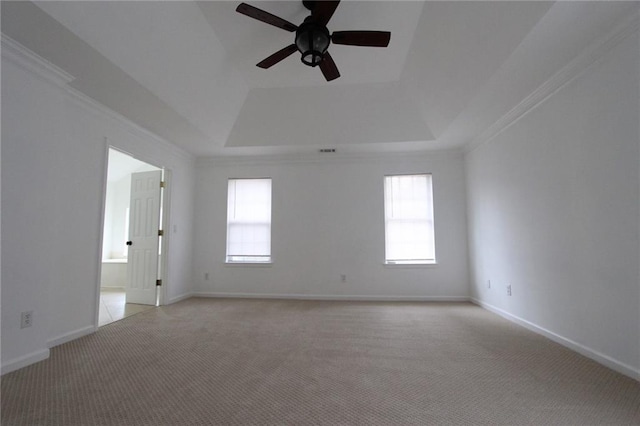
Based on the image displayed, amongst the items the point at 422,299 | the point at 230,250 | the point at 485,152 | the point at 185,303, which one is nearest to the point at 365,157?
the point at 485,152

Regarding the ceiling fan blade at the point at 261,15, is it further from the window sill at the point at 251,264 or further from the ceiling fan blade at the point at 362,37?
the window sill at the point at 251,264

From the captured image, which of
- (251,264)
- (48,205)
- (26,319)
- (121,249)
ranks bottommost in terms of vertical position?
(26,319)

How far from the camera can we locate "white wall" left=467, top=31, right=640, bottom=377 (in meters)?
2.17

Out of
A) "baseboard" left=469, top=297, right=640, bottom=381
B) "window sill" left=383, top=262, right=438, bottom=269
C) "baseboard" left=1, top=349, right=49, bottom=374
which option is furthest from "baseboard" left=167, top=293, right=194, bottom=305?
"baseboard" left=469, top=297, right=640, bottom=381

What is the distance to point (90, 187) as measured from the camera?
3.23m

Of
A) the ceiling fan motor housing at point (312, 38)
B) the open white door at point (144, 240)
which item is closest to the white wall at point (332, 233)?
the open white door at point (144, 240)

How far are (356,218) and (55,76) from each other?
4295 mm

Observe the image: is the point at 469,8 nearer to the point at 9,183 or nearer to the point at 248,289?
the point at 9,183

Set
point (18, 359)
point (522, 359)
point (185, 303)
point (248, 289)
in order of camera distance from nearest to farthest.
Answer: point (18, 359) → point (522, 359) → point (185, 303) → point (248, 289)

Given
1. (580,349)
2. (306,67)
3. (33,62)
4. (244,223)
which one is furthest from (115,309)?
(580,349)

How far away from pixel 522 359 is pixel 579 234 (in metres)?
1.29

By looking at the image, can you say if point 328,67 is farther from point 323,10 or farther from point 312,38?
point 323,10

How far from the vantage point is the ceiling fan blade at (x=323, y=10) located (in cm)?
208

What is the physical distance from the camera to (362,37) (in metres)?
2.36
